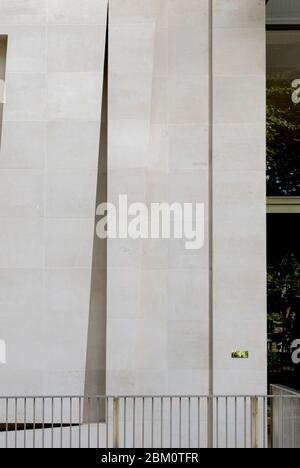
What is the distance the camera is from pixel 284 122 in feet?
37.2

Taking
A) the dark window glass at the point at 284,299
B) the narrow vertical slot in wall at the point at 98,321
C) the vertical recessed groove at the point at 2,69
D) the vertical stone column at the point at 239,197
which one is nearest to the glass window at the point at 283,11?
the vertical stone column at the point at 239,197

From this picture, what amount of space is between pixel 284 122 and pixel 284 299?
3545 mm

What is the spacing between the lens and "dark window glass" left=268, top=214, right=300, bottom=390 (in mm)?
10969

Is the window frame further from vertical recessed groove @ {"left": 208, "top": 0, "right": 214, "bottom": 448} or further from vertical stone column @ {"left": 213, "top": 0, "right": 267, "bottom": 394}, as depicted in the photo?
vertical recessed groove @ {"left": 208, "top": 0, "right": 214, "bottom": 448}

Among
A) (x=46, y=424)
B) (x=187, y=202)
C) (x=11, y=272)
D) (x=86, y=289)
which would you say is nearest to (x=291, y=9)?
(x=187, y=202)

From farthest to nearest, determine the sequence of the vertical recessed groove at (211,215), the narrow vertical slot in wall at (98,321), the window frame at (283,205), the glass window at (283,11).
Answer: the glass window at (283,11) → the window frame at (283,205) → the narrow vertical slot in wall at (98,321) → the vertical recessed groove at (211,215)

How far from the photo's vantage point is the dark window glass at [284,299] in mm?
10969

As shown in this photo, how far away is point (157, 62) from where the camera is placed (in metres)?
11.0

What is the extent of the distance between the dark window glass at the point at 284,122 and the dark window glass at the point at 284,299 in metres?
0.70

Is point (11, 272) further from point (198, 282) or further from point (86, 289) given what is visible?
point (198, 282)

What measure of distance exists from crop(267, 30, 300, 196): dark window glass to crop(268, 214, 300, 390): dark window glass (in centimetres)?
70

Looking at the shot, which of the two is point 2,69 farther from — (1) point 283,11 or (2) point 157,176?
(1) point 283,11

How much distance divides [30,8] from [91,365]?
699 cm

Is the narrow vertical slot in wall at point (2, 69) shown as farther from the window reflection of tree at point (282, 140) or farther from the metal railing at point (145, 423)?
the metal railing at point (145, 423)
